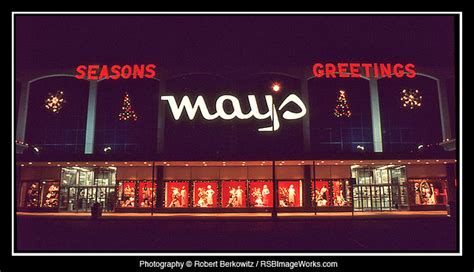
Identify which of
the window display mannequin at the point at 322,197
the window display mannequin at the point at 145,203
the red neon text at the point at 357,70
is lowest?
the window display mannequin at the point at 145,203

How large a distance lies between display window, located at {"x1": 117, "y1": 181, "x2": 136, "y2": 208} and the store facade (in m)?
0.09

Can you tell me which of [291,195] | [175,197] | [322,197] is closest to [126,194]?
[175,197]

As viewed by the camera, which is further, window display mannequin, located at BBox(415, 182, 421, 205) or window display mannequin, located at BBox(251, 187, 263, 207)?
window display mannequin, located at BBox(251, 187, 263, 207)

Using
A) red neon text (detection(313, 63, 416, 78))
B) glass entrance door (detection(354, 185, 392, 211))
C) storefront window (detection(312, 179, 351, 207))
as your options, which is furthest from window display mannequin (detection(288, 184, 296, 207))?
red neon text (detection(313, 63, 416, 78))

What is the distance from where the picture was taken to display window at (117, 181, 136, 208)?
29859 millimetres

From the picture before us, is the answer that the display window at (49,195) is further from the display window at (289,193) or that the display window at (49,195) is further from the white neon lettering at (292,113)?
the white neon lettering at (292,113)

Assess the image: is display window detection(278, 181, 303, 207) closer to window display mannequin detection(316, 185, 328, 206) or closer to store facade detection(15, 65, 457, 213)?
store facade detection(15, 65, 457, 213)

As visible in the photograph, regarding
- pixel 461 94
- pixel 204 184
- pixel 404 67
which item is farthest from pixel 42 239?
pixel 404 67

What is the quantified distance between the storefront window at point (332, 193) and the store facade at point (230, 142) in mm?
86

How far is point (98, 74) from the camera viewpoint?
31219 mm

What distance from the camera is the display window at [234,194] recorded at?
97.2ft

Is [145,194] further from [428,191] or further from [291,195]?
[428,191]

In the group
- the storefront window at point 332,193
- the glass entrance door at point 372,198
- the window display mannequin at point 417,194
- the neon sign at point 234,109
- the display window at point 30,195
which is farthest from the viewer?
the glass entrance door at point 372,198

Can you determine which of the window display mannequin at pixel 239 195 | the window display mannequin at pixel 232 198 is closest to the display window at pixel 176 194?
the window display mannequin at pixel 232 198
